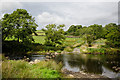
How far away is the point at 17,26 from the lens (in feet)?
103

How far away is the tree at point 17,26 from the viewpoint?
98.7ft

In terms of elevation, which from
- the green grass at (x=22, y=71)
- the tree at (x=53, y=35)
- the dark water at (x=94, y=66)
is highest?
the tree at (x=53, y=35)

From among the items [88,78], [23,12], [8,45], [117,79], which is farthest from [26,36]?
[117,79]

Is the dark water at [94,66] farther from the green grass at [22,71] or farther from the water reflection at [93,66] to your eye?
the green grass at [22,71]

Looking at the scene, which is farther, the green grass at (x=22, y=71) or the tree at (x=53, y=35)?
the tree at (x=53, y=35)

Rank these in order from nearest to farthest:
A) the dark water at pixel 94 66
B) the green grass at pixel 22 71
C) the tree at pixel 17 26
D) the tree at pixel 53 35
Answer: the green grass at pixel 22 71 < the dark water at pixel 94 66 < the tree at pixel 17 26 < the tree at pixel 53 35

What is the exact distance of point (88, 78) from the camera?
1195cm

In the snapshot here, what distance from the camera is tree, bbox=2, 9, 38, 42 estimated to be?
3008 centimetres

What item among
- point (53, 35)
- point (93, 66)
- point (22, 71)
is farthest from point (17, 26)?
point (22, 71)

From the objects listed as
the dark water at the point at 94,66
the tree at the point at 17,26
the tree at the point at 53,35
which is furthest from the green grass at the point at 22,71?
the tree at the point at 53,35

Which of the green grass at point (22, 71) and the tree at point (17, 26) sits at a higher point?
the tree at point (17, 26)

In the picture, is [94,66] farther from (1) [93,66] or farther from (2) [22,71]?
(2) [22,71]

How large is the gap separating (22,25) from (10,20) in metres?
3.64

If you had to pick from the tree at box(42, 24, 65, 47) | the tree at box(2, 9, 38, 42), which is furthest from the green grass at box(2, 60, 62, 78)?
the tree at box(42, 24, 65, 47)
